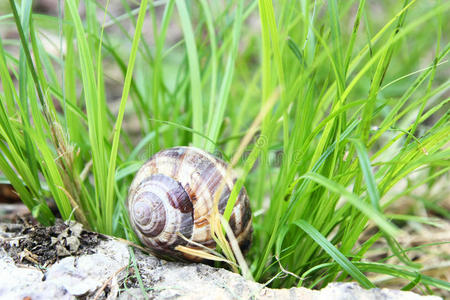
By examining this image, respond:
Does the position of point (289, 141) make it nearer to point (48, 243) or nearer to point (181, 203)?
point (181, 203)

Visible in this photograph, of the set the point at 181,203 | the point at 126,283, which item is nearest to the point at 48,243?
the point at 126,283

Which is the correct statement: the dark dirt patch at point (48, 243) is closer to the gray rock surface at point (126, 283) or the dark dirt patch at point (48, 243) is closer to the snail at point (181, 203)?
the gray rock surface at point (126, 283)

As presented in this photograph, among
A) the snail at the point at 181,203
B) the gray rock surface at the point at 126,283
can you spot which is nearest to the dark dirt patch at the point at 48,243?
the gray rock surface at the point at 126,283

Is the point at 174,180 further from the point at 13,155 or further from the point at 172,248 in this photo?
the point at 13,155

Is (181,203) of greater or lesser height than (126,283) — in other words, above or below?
above

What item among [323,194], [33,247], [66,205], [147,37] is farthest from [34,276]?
[147,37]
